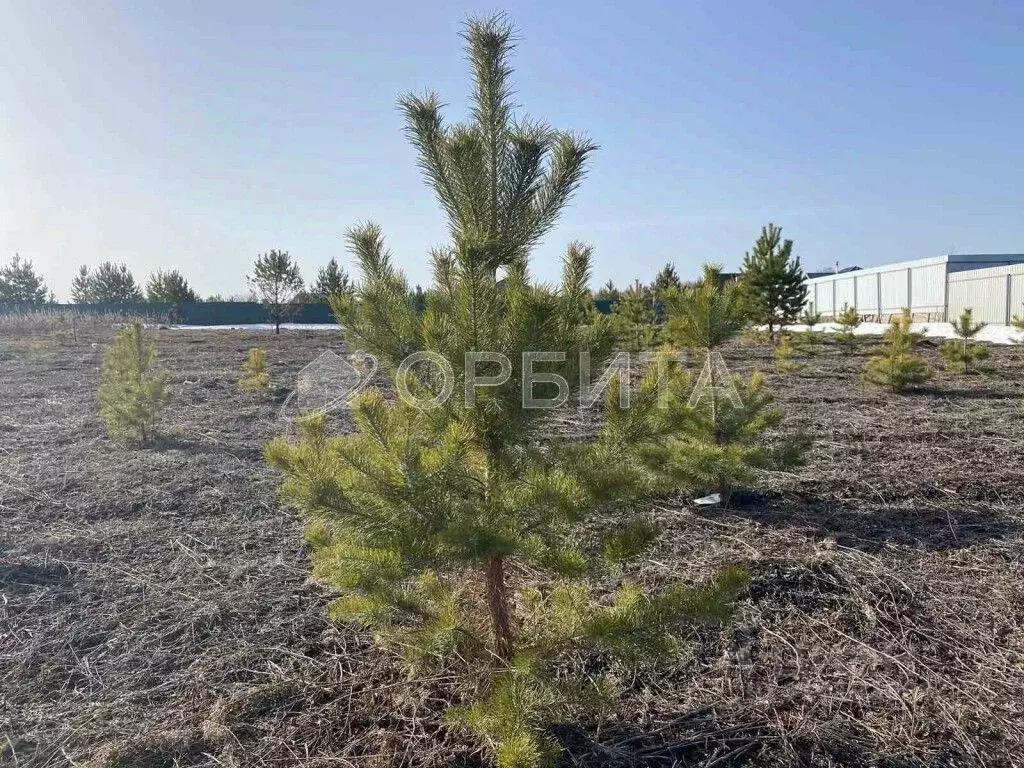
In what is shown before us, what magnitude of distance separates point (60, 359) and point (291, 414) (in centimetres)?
1126

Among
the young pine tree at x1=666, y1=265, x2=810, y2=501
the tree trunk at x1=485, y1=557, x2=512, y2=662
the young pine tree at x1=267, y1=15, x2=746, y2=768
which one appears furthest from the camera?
the young pine tree at x1=666, y1=265, x2=810, y2=501

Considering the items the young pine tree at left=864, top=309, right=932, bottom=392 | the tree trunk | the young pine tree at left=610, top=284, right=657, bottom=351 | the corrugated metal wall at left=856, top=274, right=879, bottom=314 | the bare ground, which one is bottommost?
the bare ground

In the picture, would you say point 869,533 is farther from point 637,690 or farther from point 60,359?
point 60,359

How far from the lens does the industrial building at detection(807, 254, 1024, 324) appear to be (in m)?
27.0

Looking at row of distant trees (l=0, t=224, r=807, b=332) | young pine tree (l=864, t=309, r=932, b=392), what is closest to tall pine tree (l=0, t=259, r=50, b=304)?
row of distant trees (l=0, t=224, r=807, b=332)

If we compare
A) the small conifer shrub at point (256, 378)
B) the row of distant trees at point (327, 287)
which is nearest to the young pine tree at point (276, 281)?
the row of distant trees at point (327, 287)

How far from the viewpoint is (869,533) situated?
4383 millimetres

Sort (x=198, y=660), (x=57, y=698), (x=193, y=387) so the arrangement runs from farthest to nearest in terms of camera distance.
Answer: (x=193, y=387), (x=198, y=660), (x=57, y=698)

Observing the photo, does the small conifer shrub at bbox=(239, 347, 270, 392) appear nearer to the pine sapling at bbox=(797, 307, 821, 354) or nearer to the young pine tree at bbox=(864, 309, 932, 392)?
the young pine tree at bbox=(864, 309, 932, 392)

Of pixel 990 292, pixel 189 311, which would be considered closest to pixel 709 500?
pixel 990 292

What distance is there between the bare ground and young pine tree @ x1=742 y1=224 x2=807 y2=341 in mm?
15301

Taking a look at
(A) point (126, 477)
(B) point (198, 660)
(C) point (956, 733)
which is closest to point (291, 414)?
(A) point (126, 477)

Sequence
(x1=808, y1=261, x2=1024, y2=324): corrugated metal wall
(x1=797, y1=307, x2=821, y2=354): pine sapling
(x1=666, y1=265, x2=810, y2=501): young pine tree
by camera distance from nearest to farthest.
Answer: (x1=666, y1=265, x2=810, y2=501): young pine tree < (x1=797, y1=307, x2=821, y2=354): pine sapling < (x1=808, y1=261, x2=1024, y2=324): corrugated metal wall

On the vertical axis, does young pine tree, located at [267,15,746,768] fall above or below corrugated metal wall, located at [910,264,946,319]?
below
